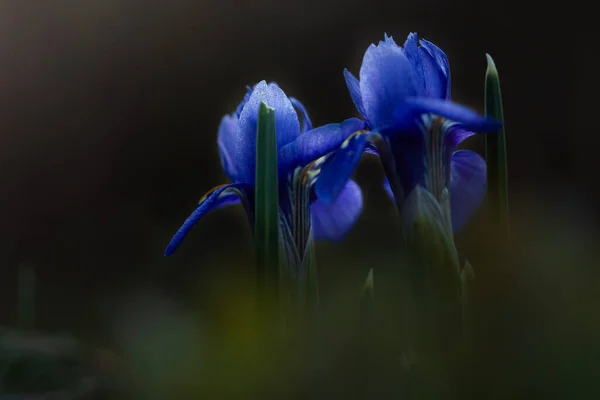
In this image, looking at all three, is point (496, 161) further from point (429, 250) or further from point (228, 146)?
point (228, 146)

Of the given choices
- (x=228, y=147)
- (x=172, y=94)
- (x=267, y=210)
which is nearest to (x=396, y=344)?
(x=267, y=210)

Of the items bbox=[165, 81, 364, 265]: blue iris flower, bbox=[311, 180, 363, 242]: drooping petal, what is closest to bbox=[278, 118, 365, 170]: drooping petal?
bbox=[165, 81, 364, 265]: blue iris flower

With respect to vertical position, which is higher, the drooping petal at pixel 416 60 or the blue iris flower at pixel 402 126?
the drooping petal at pixel 416 60

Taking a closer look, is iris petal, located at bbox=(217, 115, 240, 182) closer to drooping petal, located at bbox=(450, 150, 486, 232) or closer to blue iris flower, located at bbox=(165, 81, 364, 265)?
blue iris flower, located at bbox=(165, 81, 364, 265)

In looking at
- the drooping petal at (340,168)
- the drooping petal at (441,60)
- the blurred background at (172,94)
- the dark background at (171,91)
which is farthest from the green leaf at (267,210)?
the dark background at (171,91)

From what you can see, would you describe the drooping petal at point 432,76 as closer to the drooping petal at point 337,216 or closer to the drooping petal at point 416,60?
the drooping petal at point 416,60

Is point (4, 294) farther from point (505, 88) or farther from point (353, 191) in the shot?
point (505, 88)

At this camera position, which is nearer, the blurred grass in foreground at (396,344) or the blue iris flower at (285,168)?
the blurred grass in foreground at (396,344)
